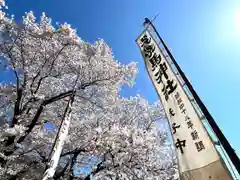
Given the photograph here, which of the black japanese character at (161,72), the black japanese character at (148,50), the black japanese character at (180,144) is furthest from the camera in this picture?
the black japanese character at (148,50)

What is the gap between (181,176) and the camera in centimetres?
358

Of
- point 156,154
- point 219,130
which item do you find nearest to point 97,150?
point 156,154

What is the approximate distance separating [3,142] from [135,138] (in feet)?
21.7

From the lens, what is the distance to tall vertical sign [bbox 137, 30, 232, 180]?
10.6ft

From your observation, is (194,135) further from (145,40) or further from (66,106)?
(66,106)

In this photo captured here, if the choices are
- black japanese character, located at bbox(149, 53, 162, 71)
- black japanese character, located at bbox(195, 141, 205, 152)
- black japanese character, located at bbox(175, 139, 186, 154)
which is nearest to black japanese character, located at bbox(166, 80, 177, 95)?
black japanese character, located at bbox(149, 53, 162, 71)

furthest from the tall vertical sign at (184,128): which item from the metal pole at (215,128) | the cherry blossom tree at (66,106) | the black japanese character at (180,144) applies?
the cherry blossom tree at (66,106)

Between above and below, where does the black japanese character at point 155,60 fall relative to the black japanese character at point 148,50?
below

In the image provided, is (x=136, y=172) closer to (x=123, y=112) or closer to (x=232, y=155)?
(x=123, y=112)

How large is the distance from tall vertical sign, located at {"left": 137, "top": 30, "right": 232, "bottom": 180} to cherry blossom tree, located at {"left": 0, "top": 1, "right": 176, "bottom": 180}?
7.92 meters

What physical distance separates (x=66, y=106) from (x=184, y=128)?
10.1m

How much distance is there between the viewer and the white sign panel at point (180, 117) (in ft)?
11.2

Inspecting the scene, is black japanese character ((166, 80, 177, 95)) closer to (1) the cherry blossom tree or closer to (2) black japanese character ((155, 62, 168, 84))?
(2) black japanese character ((155, 62, 168, 84))

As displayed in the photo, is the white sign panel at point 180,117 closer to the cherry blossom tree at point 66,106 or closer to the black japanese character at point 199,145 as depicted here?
the black japanese character at point 199,145
